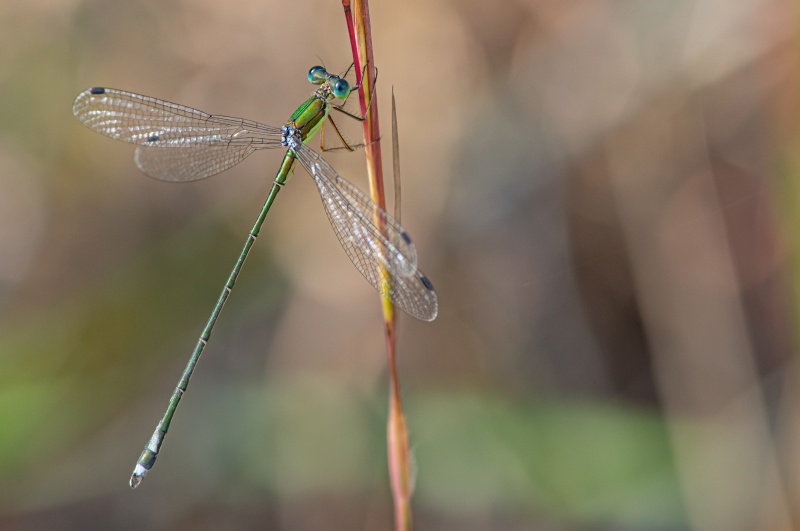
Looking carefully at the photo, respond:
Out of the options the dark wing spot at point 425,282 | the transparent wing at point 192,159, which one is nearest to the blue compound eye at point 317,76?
the transparent wing at point 192,159

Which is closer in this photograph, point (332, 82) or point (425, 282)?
point (425, 282)

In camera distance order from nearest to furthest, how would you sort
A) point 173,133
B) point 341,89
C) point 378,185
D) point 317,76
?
point 378,185
point 341,89
point 317,76
point 173,133

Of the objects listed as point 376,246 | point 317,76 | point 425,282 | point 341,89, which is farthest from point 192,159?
point 425,282

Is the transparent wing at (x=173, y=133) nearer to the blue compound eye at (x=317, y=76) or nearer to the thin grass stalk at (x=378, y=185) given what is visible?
the blue compound eye at (x=317, y=76)

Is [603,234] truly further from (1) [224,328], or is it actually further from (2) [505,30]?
(1) [224,328]

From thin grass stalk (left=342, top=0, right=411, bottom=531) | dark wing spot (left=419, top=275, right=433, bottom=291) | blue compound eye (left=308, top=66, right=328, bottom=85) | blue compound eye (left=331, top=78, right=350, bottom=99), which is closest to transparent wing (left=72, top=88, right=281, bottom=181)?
blue compound eye (left=308, top=66, right=328, bottom=85)

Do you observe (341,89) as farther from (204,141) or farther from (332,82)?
(204,141)

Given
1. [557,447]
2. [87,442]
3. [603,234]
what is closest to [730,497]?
[557,447]
